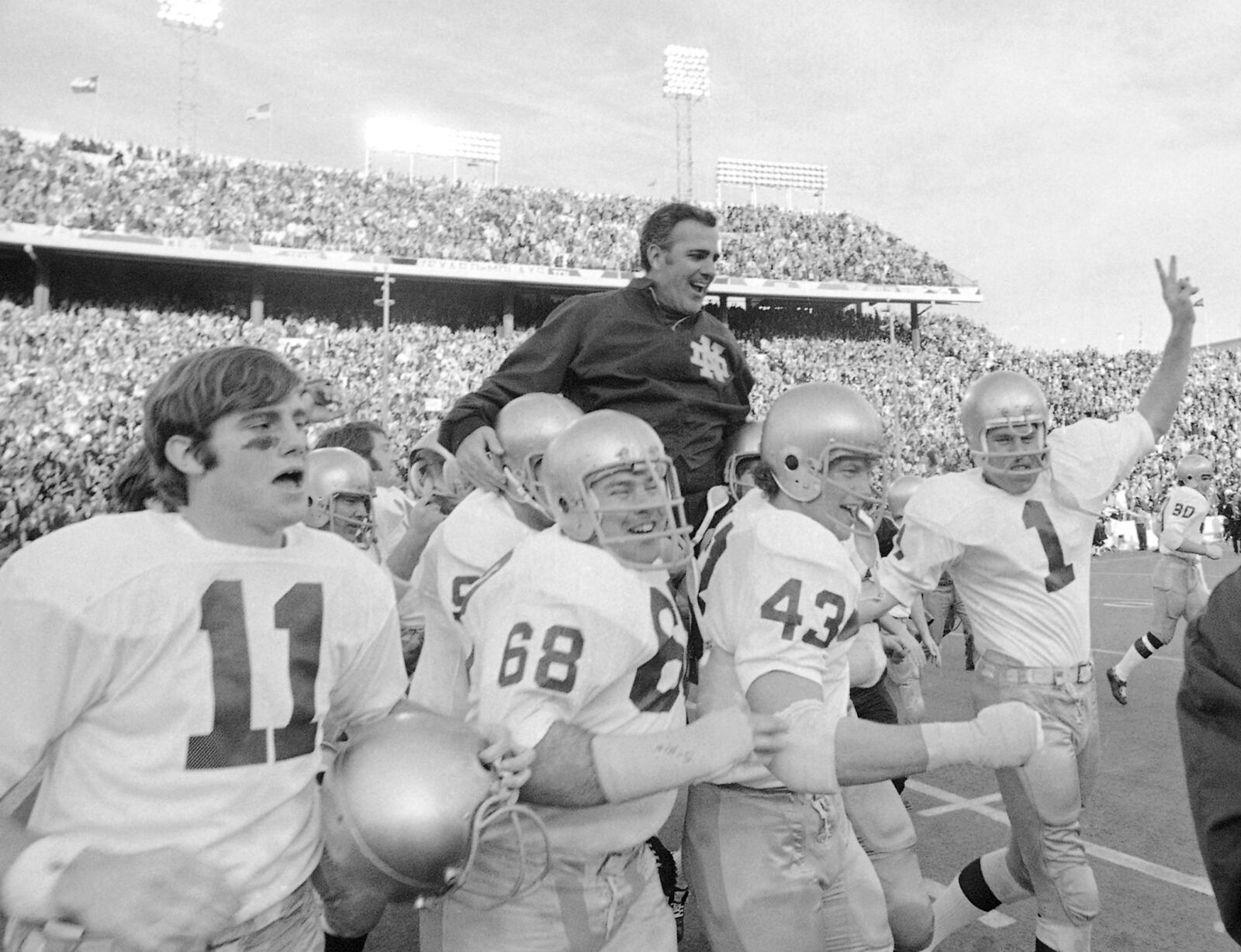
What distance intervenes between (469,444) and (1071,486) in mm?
2237

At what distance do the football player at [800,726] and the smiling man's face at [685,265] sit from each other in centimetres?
78

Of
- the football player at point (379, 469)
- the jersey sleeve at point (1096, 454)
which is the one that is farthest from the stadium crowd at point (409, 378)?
the jersey sleeve at point (1096, 454)

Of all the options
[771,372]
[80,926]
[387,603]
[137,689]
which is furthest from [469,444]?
[771,372]

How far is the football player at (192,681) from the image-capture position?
146cm

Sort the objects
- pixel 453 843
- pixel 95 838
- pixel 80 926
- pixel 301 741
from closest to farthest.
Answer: pixel 80 926 < pixel 95 838 < pixel 453 843 < pixel 301 741

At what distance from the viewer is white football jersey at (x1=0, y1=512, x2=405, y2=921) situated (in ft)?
5.19

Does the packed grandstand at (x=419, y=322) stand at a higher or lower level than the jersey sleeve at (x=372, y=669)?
higher

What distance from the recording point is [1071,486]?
11.9 feet

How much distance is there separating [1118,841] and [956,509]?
2.16m

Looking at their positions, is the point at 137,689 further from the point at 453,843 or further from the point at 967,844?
the point at 967,844

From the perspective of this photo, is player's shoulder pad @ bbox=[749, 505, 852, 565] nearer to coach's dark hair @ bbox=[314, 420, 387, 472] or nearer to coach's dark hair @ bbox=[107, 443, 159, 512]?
coach's dark hair @ bbox=[107, 443, 159, 512]

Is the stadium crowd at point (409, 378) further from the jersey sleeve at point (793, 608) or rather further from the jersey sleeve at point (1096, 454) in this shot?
the jersey sleeve at point (793, 608)

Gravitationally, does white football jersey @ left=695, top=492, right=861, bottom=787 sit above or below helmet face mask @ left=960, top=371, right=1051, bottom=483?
below

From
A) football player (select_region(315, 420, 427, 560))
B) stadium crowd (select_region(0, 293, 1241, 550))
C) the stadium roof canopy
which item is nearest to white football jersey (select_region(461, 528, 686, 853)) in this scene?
football player (select_region(315, 420, 427, 560))
